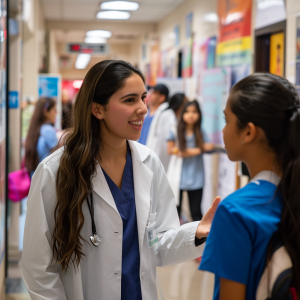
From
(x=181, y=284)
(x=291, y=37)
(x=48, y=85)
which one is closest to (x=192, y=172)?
Answer: (x=181, y=284)

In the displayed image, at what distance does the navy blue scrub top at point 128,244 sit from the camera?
Result: 4.67ft

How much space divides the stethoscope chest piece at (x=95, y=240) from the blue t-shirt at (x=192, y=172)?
10.3 ft

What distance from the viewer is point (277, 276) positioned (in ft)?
3.05

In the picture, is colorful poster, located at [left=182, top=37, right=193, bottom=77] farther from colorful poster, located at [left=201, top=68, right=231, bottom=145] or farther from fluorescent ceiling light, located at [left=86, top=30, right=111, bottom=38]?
fluorescent ceiling light, located at [left=86, top=30, right=111, bottom=38]

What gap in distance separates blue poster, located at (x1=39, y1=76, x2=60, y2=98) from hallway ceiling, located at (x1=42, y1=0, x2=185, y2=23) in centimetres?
187

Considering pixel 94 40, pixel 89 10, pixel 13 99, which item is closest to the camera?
pixel 13 99

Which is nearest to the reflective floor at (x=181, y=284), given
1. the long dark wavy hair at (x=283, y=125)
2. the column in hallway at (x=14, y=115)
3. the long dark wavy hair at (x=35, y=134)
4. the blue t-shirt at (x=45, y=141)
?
the column in hallway at (x=14, y=115)

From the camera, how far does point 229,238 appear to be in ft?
3.09

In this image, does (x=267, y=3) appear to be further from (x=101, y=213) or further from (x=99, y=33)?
(x=99, y=33)

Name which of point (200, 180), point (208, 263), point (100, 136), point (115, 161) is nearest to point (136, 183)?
point (115, 161)

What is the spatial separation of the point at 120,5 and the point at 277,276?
819 cm

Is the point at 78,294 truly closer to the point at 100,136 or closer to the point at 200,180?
the point at 100,136

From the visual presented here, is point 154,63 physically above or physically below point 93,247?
above

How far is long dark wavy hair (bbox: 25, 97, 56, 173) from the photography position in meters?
3.86
